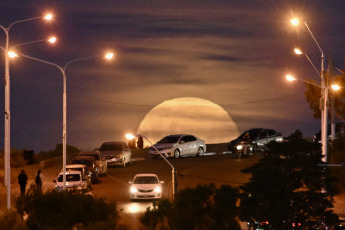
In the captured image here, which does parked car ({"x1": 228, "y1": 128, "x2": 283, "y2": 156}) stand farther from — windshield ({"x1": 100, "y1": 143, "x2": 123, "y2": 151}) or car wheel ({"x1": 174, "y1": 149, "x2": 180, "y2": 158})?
windshield ({"x1": 100, "y1": 143, "x2": 123, "y2": 151})

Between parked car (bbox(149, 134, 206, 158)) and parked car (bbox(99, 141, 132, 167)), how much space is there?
2196 millimetres

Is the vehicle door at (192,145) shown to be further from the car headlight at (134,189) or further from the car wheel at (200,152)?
the car headlight at (134,189)

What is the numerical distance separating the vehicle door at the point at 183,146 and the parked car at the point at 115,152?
410 cm

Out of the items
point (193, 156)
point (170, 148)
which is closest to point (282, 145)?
point (170, 148)

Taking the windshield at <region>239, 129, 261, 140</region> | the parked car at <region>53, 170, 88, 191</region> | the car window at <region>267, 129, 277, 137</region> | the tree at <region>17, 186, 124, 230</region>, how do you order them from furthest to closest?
1. the car window at <region>267, 129, 277, 137</region>
2. the windshield at <region>239, 129, 261, 140</region>
3. the parked car at <region>53, 170, 88, 191</region>
4. the tree at <region>17, 186, 124, 230</region>

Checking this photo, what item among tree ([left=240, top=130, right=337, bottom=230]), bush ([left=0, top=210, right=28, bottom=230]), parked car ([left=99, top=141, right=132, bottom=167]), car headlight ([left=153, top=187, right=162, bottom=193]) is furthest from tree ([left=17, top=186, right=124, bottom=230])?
parked car ([left=99, top=141, right=132, bottom=167])

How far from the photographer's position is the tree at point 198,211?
23.2 meters

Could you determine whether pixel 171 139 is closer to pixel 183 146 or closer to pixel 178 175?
pixel 183 146

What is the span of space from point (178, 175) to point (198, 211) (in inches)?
889

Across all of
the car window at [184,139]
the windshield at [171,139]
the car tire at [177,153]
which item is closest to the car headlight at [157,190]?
the car tire at [177,153]

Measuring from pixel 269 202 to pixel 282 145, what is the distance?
6.54 ft

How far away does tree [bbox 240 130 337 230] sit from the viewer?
24.0m

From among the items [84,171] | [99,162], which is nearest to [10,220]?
[84,171]

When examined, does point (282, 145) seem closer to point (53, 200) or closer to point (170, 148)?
point (53, 200)
